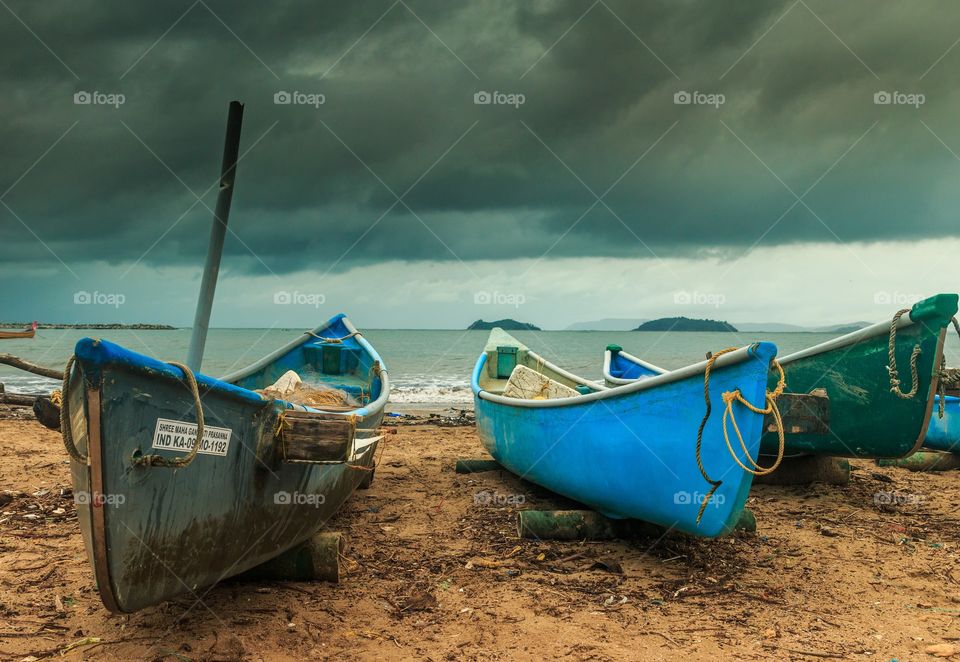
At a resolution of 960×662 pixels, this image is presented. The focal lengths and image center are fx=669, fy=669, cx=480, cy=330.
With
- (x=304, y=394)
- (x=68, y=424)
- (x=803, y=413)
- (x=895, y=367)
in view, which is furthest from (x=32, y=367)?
(x=895, y=367)

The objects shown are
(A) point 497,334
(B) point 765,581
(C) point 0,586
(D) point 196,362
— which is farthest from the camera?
(A) point 497,334

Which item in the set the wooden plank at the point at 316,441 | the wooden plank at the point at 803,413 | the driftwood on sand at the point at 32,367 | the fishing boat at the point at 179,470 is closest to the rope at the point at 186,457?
the fishing boat at the point at 179,470

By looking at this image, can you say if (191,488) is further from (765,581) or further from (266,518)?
(765,581)

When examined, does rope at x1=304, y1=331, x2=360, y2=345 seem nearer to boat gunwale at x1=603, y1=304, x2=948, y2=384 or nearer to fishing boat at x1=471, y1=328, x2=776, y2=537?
fishing boat at x1=471, y1=328, x2=776, y2=537

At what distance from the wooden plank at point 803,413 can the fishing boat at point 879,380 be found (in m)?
1.02

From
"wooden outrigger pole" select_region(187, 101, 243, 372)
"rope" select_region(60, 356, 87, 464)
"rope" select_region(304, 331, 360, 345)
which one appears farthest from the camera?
"rope" select_region(304, 331, 360, 345)

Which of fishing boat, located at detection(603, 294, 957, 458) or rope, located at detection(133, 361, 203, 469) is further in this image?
fishing boat, located at detection(603, 294, 957, 458)

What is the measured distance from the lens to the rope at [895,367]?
5461mm

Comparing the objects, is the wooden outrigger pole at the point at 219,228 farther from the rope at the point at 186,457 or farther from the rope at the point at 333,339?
the rope at the point at 186,457

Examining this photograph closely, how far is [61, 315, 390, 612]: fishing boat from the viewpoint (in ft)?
9.43

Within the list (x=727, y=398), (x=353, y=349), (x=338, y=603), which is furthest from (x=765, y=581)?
(x=353, y=349)

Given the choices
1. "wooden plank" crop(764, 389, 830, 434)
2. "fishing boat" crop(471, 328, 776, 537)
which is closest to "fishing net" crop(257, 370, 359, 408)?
"fishing boat" crop(471, 328, 776, 537)

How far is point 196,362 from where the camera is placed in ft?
23.7

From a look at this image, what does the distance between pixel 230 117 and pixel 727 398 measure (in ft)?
19.7
